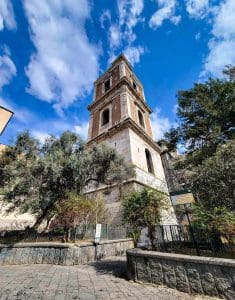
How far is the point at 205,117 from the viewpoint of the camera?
41.5ft

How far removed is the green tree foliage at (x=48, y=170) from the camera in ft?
28.1

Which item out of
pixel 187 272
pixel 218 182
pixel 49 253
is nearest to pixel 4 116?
pixel 49 253

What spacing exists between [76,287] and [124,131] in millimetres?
12990

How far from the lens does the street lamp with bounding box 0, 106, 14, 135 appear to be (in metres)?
10.8

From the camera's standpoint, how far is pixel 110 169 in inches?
463

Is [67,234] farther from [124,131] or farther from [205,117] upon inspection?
[205,117]

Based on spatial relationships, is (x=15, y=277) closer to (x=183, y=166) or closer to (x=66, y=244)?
(x=66, y=244)

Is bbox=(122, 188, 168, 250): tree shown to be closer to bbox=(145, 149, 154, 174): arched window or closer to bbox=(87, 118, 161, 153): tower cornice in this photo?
bbox=(87, 118, 161, 153): tower cornice

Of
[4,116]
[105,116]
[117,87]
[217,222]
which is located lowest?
[217,222]

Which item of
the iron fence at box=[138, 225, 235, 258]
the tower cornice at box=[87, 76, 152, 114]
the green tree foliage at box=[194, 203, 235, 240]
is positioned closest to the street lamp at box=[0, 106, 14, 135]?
the iron fence at box=[138, 225, 235, 258]

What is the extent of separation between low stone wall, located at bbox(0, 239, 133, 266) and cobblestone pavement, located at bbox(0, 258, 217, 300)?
1.16m

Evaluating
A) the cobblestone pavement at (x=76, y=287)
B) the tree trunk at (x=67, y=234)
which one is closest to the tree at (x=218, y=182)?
the cobblestone pavement at (x=76, y=287)

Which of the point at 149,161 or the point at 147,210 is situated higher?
the point at 149,161

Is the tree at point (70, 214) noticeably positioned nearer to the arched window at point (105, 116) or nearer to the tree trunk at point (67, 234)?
the tree trunk at point (67, 234)
